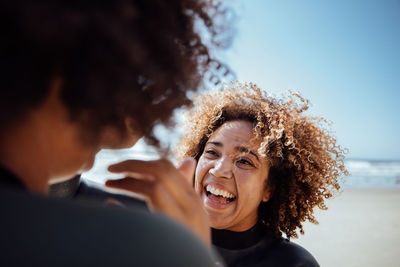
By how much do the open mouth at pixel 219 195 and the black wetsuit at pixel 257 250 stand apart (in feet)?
0.95

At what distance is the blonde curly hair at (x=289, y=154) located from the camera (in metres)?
2.66

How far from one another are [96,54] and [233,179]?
2049 mm

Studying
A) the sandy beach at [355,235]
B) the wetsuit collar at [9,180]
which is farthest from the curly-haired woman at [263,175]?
the sandy beach at [355,235]

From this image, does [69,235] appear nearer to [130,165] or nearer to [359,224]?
[130,165]

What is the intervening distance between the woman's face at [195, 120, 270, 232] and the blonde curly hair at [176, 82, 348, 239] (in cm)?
13

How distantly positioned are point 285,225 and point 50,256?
2.64 meters

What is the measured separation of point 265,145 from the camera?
8.31 feet

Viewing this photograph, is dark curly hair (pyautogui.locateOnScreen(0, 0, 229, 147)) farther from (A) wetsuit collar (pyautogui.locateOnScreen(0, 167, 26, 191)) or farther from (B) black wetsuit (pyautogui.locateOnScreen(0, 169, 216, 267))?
(B) black wetsuit (pyautogui.locateOnScreen(0, 169, 216, 267))

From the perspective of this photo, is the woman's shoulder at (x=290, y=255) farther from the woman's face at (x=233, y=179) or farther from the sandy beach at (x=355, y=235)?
the sandy beach at (x=355, y=235)

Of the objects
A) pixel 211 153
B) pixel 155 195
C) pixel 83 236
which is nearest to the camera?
pixel 83 236

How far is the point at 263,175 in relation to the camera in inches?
106

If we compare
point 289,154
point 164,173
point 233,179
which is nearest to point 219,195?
point 233,179

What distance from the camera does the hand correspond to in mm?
883

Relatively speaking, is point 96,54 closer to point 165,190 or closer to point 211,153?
point 165,190
